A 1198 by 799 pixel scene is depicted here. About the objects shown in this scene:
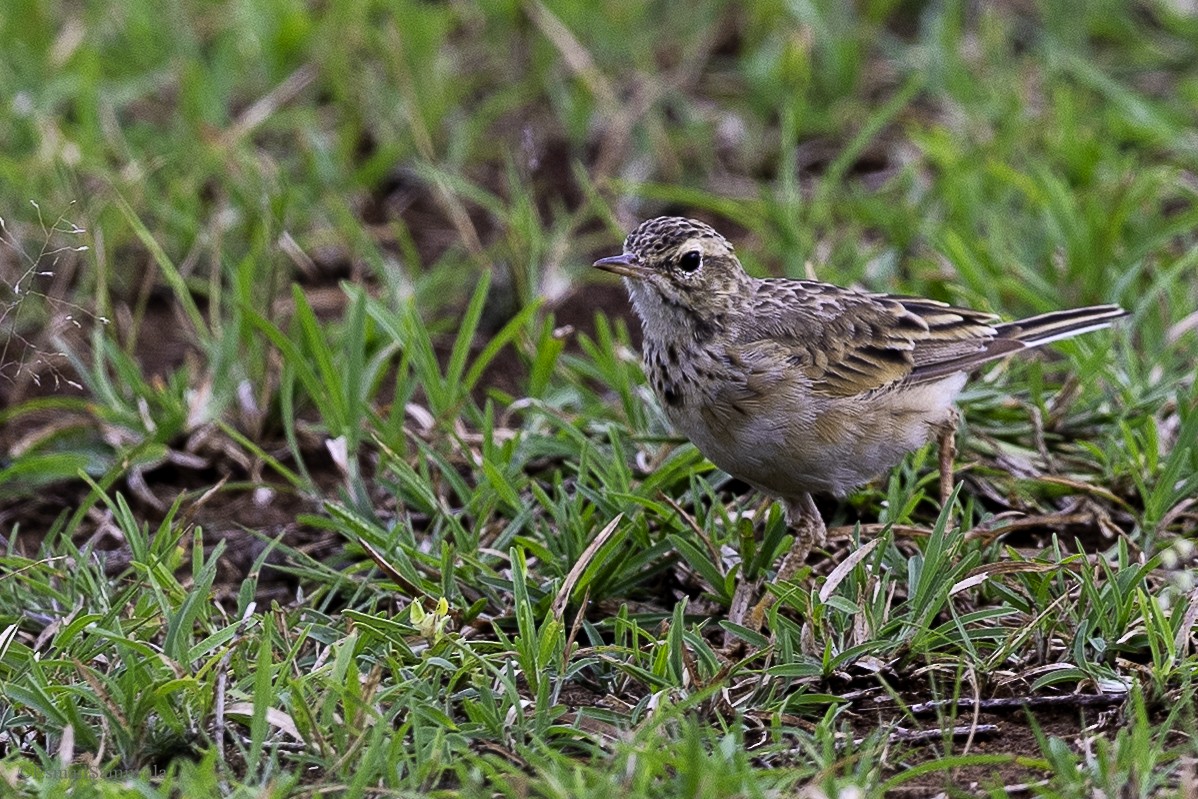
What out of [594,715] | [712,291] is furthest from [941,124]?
[594,715]

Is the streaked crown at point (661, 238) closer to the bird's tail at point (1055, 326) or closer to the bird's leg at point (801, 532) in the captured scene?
the bird's leg at point (801, 532)

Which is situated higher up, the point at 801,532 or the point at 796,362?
the point at 796,362

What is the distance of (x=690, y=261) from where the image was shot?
18.2ft

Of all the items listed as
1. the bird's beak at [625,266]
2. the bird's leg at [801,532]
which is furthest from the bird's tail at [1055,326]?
the bird's beak at [625,266]

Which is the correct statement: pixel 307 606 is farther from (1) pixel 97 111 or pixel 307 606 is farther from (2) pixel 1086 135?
(2) pixel 1086 135

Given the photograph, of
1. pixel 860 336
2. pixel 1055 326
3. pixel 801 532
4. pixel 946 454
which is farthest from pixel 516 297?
pixel 1055 326

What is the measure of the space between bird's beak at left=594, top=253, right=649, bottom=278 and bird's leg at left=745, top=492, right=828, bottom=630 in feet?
3.12

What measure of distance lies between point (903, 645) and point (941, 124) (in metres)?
4.53

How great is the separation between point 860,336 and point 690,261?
659mm

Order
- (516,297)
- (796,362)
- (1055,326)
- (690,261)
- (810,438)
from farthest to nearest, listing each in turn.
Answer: (516,297) < (1055,326) < (690,261) < (796,362) < (810,438)

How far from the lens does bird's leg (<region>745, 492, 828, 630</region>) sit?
5414mm

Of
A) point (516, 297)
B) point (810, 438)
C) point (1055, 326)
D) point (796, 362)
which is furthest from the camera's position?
point (516, 297)

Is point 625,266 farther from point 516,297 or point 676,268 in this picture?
point 516,297

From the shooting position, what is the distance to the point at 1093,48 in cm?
945
